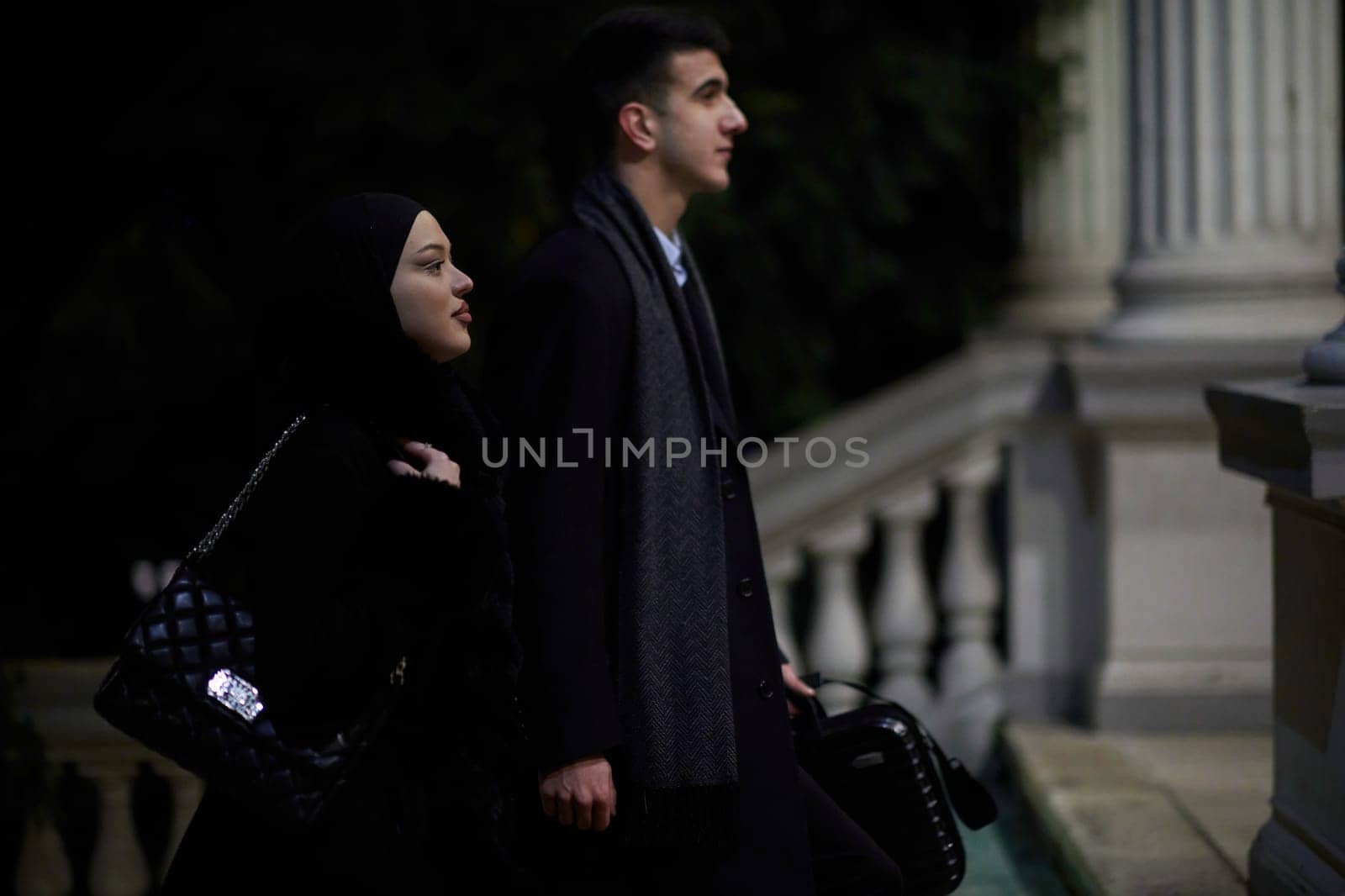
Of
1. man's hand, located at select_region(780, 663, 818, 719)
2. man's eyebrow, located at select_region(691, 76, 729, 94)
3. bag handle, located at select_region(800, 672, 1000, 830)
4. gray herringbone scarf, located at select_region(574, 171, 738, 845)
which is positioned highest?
man's eyebrow, located at select_region(691, 76, 729, 94)

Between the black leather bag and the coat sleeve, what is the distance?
54cm

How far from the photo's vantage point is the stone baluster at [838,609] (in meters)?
5.35

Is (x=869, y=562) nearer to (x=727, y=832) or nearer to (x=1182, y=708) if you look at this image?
(x=1182, y=708)

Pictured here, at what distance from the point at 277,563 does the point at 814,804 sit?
3.75 feet

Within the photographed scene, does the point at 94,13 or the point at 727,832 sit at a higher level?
the point at 94,13

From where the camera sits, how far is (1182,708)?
512 cm

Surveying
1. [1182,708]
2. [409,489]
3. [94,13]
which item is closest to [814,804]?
[409,489]

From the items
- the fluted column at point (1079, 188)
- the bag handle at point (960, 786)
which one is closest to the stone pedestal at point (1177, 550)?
the fluted column at point (1079, 188)

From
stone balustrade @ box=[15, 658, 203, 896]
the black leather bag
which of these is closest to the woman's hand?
the black leather bag

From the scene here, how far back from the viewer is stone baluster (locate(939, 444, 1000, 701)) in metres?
5.40

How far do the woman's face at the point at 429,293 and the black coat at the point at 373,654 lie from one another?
0.15 metres

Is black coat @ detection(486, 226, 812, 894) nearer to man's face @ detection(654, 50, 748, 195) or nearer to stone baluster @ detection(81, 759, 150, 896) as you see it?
man's face @ detection(654, 50, 748, 195)

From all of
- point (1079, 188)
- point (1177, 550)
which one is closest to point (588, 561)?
point (1177, 550)

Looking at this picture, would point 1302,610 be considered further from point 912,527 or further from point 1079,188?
point 1079,188
